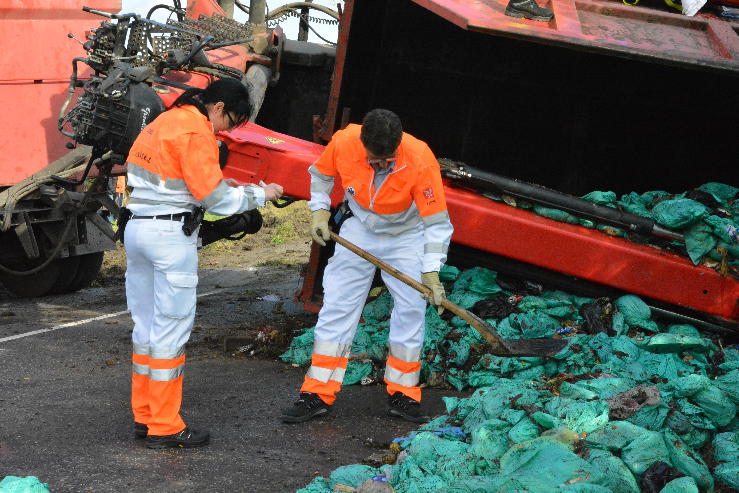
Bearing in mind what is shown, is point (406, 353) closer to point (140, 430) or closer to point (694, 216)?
point (140, 430)

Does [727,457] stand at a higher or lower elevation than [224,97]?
lower

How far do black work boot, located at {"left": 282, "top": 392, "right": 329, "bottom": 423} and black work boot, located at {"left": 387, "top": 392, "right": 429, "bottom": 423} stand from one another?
0.31 meters

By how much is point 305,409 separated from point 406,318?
2.09ft

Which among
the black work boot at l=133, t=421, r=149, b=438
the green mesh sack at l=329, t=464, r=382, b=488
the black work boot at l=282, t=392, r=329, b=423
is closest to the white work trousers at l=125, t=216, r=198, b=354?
the black work boot at l=133, t=421, r=149, b=438

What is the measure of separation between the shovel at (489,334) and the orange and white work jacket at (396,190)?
0.12 meters

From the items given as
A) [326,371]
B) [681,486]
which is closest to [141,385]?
[326,371]

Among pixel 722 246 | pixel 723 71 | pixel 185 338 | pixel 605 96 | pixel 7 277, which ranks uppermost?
pixel 723 71

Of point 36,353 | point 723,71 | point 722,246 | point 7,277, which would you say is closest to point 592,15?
point 723,71

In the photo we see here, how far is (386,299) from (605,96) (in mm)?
1887

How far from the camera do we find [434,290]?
4113 mm

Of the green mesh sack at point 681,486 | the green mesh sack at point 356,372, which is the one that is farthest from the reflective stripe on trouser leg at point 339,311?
the green mesh sack at point 681,486

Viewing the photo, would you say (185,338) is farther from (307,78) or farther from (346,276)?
(307,78)

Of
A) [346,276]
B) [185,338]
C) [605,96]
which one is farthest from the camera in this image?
[605,96]

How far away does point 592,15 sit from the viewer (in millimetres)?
5016
